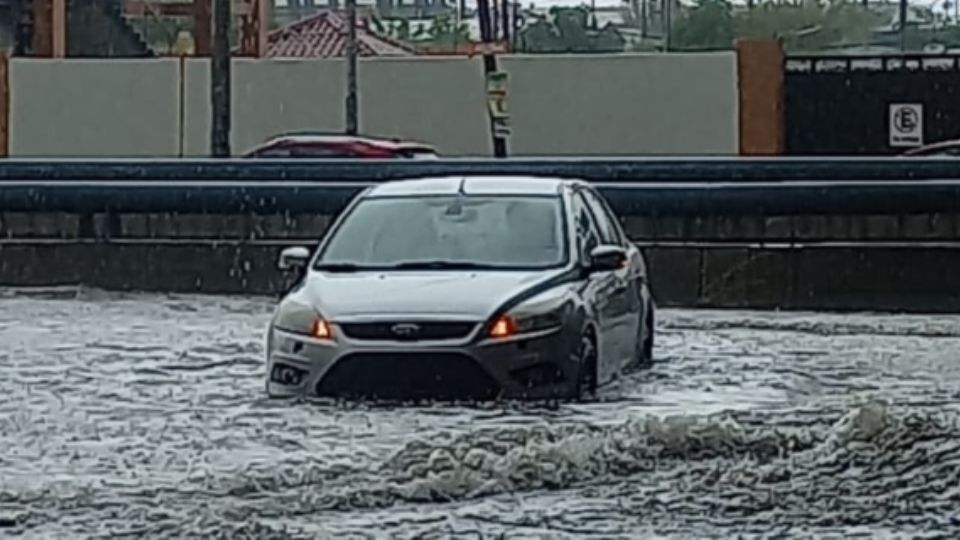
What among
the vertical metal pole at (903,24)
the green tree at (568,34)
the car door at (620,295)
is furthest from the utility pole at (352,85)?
the green tree at (568,34)

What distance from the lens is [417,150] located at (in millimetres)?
35125

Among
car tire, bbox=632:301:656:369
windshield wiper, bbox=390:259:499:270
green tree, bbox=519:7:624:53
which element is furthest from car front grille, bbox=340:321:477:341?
green tree, bbox=519:7:624:53

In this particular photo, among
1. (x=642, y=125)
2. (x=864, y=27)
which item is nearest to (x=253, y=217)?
(x=642, y=125)

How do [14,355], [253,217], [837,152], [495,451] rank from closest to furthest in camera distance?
[495,451], [14,355], [253,217], [837,152]

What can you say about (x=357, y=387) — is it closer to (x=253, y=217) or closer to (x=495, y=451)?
(x=495, y=451)

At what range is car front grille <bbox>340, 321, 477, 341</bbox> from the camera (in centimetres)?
1288

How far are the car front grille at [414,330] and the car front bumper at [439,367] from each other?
0.14 ft

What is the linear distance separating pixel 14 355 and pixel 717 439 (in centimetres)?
684

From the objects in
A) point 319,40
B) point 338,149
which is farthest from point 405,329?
point 319,40

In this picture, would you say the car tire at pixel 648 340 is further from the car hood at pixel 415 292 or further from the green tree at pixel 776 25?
the green tree at pixel 776 25

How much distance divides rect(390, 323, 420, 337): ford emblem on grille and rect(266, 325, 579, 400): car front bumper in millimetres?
72

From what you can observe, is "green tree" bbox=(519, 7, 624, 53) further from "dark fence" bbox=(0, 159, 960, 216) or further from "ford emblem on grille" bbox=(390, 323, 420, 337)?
"ford emblem on grille" bbox=(390, 323, 420, 337)

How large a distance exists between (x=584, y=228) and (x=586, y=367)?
151 centimetres

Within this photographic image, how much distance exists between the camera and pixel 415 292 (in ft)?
43.3
